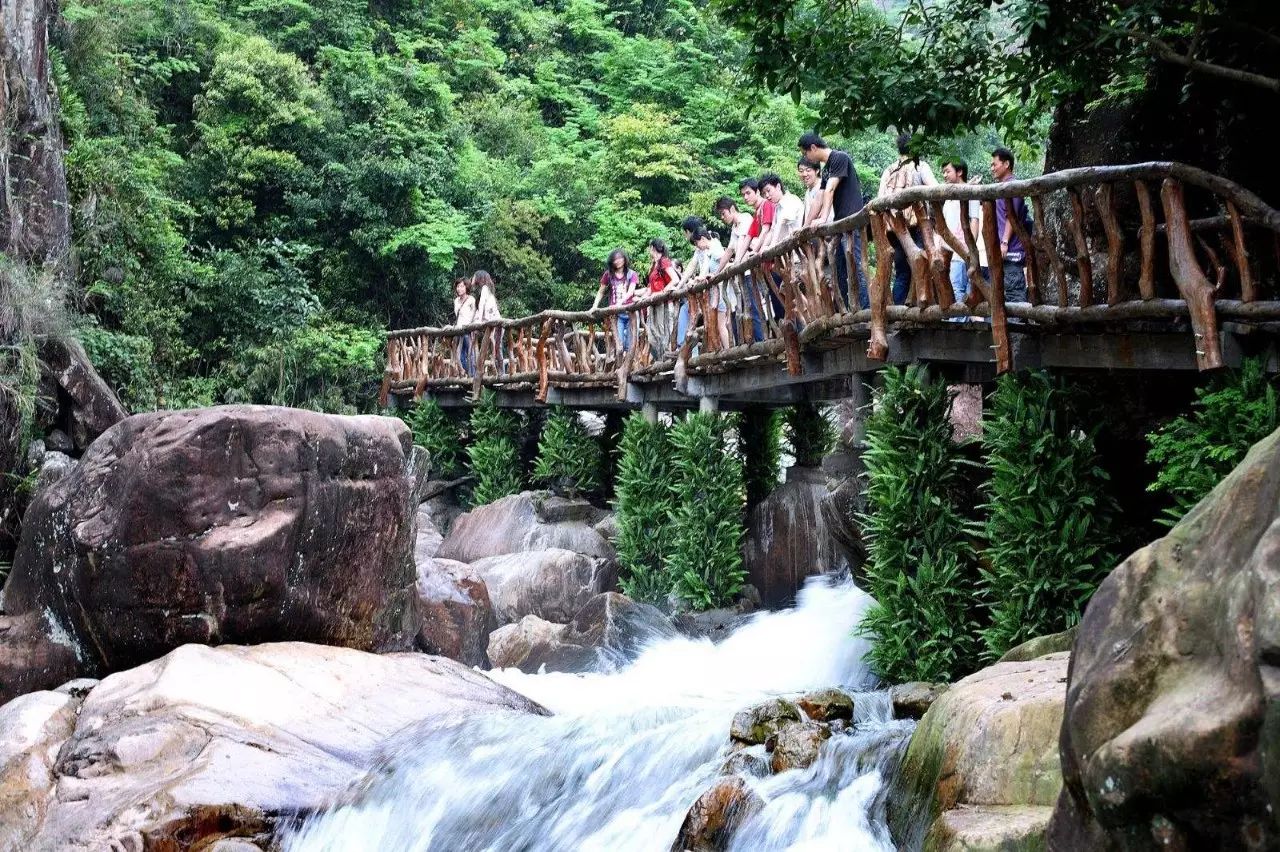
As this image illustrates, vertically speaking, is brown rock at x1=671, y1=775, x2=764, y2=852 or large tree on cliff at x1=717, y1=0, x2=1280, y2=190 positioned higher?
large tree on cliff at x1=717, y1=0, x2=1280, y2=190

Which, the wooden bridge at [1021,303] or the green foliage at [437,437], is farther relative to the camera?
the green foliage at [437,437]

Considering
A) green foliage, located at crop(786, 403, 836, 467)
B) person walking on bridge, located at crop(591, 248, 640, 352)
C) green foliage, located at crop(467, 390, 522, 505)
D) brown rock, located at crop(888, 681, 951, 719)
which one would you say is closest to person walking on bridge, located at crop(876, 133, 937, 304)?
brown rock, located at crop(888, 681, 951, 719)

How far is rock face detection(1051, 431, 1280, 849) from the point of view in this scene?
3.29m

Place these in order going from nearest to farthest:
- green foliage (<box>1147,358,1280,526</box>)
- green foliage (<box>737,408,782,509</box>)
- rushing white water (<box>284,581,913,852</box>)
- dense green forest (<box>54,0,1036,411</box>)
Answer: rushing white water (<box>284,581,913,852</box>) < green foliage (<box>1147,358,1280,526</box>) < green foliage (<box>737,408,782,509</box>) < dense green forest (<box>54,0,1036,411</box>)

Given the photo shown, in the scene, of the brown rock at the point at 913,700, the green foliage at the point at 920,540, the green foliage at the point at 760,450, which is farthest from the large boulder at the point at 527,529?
the brown rock at the point at 913,700

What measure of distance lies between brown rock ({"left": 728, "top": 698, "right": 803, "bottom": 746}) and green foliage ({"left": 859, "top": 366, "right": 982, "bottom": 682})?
2500mm

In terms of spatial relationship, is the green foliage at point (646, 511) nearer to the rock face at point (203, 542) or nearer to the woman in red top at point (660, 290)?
the woman in red top at point (660, 290)

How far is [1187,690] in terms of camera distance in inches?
142

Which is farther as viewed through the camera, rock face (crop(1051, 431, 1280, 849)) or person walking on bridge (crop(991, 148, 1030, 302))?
person walking on bridge (crop(991, 148, 1030, 302))

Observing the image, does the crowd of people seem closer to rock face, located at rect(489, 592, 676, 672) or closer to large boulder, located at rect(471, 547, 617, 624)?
large boulder, located at rect(471, 547, 617, 624)

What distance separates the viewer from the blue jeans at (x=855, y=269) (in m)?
10.0

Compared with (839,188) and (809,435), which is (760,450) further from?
(839,188)

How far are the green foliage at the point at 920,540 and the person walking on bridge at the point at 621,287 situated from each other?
23.0ft

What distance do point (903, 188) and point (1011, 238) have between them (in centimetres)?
102
